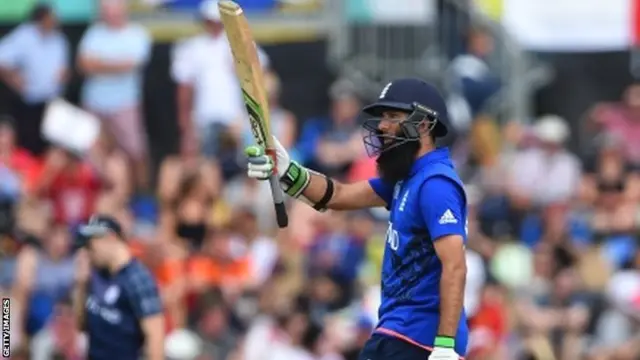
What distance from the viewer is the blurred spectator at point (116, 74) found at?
1884 cm

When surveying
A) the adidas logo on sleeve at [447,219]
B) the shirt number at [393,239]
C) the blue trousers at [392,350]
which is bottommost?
the blue trousers at [392,350]

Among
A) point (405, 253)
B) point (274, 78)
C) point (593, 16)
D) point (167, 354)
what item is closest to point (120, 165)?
point (274, 78)

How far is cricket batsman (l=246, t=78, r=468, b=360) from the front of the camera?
9.96m

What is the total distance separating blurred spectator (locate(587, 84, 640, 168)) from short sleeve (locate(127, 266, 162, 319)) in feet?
26.8

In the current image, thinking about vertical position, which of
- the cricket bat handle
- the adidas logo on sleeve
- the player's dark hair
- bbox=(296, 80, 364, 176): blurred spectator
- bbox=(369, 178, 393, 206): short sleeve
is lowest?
bbox=(296, 80, 364, 176): blurred spectator

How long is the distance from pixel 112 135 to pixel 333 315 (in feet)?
11.6

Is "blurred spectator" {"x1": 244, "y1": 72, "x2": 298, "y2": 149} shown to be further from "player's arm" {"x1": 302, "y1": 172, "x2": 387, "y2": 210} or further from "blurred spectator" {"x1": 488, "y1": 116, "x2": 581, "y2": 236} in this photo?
"player's arm" {"x1": 302, "y1": 172, "x2": 387, "y2": 210}

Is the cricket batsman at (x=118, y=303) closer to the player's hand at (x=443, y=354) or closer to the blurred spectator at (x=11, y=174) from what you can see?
the player's hand at (x=443, y=354)

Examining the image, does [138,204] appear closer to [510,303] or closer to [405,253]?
[510,303]

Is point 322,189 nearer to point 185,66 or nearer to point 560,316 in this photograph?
point 560,316

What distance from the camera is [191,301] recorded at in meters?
16.5

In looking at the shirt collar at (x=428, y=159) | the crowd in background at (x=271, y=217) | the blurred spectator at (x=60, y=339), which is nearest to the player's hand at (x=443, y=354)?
the shirt collar at (x=428, y=159)

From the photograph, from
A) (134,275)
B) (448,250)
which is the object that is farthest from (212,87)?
(448,250)

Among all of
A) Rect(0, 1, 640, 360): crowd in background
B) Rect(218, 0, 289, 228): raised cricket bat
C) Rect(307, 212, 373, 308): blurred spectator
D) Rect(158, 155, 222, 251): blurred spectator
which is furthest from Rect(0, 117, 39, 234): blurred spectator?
Rect(218, 0, 289, 228): raised cricket bat
